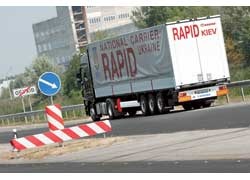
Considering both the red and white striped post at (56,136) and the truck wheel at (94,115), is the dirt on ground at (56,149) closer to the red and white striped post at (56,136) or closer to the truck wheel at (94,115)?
the red and white striped post at (56,136)

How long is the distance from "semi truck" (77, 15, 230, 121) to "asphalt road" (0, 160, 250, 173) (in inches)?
585

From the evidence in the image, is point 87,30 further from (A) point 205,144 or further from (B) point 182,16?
(A) point 205,144

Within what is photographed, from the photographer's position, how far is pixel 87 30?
186000mm

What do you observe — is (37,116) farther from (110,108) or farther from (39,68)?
(39,68)

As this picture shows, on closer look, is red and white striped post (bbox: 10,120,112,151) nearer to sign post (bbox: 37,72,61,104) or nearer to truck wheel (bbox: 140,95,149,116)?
sign post (bbox: 37,72,61,104)

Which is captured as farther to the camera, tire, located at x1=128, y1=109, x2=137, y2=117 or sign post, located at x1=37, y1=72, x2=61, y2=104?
tire, located at x1=128, y1=109, x2=137, y2=117

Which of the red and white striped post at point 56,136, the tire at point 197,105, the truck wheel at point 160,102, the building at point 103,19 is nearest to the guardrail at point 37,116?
the tire at point 197,105

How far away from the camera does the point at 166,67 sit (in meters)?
31.6

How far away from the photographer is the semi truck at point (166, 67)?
102 feet

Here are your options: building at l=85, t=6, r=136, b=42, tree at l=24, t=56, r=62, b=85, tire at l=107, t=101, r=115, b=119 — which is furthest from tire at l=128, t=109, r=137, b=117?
building at l=85, t=6, r=136, b=42

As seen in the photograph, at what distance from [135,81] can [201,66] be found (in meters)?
3.94

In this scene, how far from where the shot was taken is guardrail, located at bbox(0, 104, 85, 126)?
49219 mm

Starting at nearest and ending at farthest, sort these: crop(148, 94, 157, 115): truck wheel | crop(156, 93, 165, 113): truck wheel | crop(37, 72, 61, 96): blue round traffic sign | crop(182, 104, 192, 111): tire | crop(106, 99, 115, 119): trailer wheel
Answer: crop(37, 72, 61, 96): blue round traffic sign → crop(156, 93, 165, 113): truck wheel → crop(148, 94, 157, 115): truck wheel → crop(182, 104, 192, 111): tire → crop(106, 99, 115, 119): trailer wheel

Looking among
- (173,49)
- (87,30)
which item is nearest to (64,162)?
(173,49)
